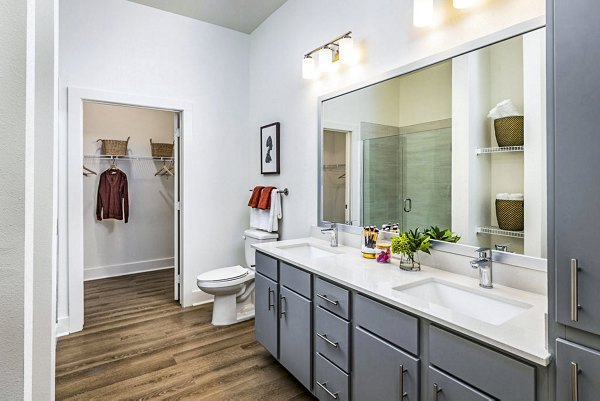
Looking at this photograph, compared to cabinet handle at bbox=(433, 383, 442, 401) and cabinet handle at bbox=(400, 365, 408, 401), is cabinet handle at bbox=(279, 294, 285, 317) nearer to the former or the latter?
cabinet handle at bbox=(400, 365, 408, 401)

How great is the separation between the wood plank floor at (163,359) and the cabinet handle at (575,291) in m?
1.53

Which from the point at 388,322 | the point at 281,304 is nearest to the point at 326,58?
the point at 281,304

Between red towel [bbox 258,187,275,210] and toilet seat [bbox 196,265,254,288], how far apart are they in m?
0.62

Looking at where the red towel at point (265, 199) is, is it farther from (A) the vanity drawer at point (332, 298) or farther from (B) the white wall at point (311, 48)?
(A) the vanity drawer at point (332, 298)

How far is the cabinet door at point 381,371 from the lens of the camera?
1.23 m

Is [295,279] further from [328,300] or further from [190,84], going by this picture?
[190,84]

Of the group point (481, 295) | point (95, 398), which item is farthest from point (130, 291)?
point (481, 295)

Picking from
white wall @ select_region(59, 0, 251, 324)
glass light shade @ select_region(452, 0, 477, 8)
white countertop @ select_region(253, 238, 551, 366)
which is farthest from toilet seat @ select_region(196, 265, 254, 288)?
glass light shade @ select_region(452, 0, 477, 8)

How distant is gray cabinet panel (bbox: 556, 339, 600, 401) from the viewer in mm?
795

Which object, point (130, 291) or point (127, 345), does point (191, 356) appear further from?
point (130, 291)

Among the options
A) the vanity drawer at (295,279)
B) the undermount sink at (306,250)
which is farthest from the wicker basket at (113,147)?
the vanity drawer at (295,279)

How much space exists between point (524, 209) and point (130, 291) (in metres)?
3.88

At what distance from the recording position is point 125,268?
14.5 feet

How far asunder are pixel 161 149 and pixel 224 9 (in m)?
2.20
